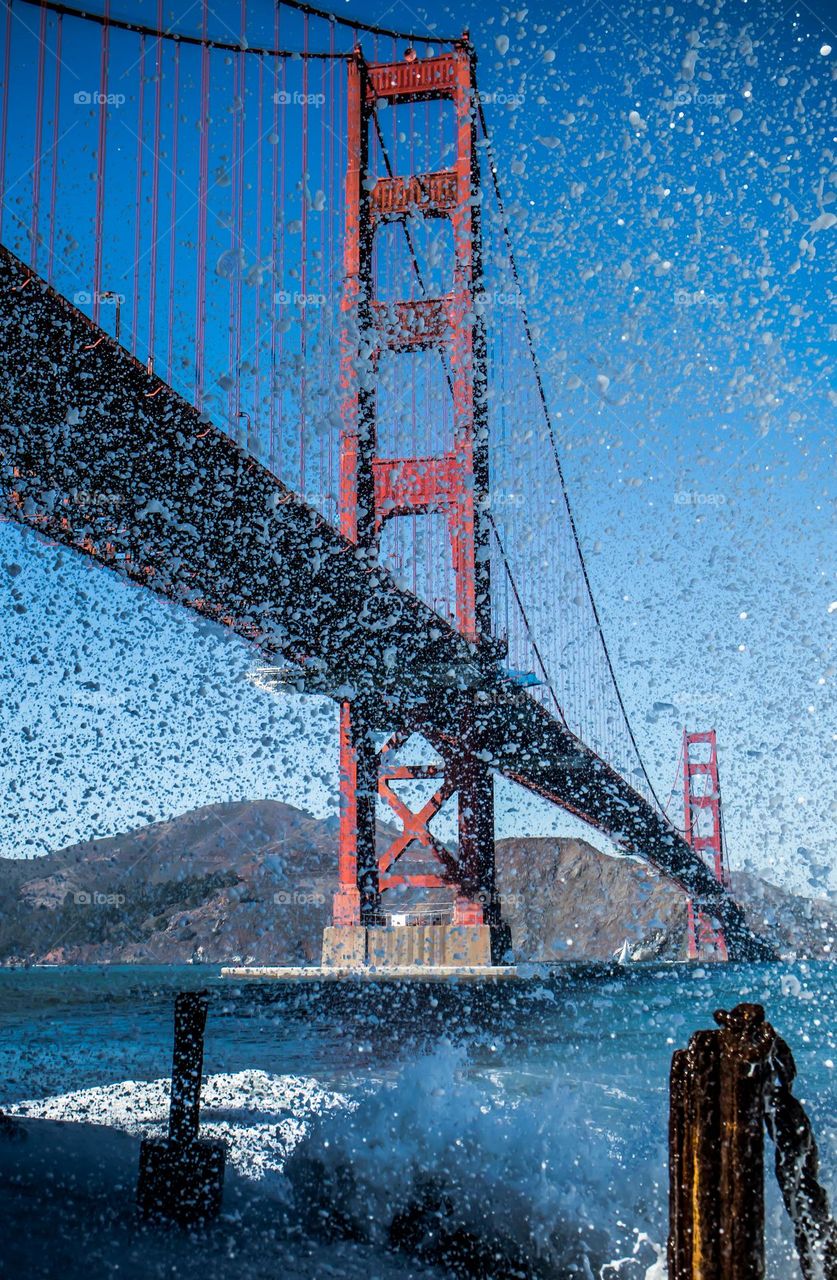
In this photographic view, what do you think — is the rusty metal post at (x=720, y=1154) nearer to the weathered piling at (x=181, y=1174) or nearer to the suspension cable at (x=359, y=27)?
the weathered piling at (x=181, y=1174)

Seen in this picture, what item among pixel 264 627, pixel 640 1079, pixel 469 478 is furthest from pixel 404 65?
pixel 640 1079

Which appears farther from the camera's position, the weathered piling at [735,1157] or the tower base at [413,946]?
the tower base at [413,946]

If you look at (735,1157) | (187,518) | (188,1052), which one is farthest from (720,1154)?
(187,518)

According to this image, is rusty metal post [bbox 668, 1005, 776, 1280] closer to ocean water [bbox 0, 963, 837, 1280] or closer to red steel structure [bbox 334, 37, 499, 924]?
ocean water [bbox 0, 963, 837, 1280]

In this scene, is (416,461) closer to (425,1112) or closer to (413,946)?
(413,946)

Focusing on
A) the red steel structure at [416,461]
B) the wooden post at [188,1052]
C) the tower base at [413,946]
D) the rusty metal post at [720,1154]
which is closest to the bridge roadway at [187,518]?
the red steel structure at [416,461]

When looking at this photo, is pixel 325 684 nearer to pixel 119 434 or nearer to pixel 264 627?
pixel 264 627
